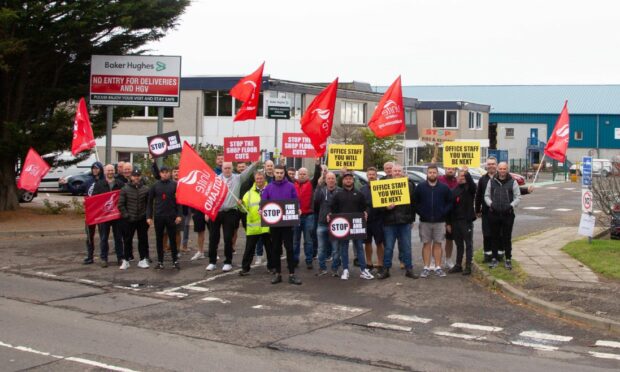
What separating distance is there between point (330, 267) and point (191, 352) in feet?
19.7

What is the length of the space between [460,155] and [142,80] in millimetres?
10914

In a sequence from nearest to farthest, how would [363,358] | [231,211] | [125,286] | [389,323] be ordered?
[363,358] < [389,323] < [125,286] < [231,211]

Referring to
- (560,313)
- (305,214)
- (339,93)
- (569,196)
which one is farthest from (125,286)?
(339,93)

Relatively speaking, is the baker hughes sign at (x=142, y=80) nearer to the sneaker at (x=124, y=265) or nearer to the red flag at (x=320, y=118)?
the red flag at (x=320, y=118)

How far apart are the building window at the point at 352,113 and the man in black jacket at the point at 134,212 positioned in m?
34.1

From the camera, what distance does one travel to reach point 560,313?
988 cm

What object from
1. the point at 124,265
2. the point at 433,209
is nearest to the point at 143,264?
the point at 124,265

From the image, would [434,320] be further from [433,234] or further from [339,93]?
[339,93]

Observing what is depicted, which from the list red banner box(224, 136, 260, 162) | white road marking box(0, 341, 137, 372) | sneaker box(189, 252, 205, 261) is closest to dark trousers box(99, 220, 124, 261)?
sneaker box(189, 252, 205, 261)

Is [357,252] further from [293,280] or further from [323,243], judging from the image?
[293,280]

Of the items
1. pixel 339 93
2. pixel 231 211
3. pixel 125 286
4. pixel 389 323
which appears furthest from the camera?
pixel 339 93

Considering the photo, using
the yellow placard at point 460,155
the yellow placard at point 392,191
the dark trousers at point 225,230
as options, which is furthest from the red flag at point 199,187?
the yellow placard at point 460,155

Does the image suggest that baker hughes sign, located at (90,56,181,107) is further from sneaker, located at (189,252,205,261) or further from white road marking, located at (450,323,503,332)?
white road marking, located at (450,323,503,332)

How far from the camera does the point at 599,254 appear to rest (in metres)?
13.9
